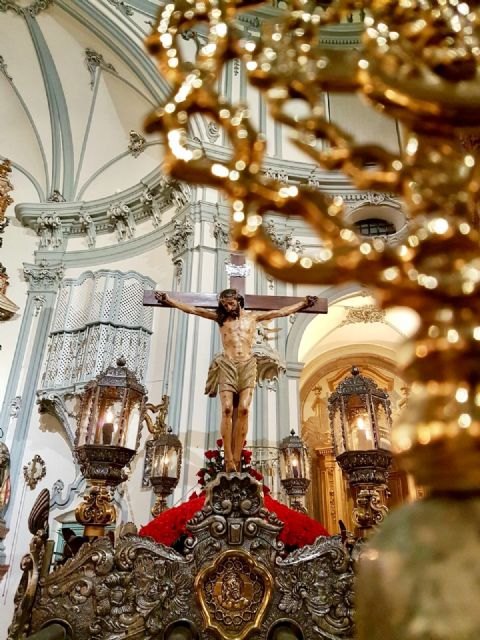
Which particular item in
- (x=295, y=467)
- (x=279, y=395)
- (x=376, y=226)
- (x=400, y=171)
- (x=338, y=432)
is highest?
(x=376, y=226)

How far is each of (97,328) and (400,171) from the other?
9739 millimetres

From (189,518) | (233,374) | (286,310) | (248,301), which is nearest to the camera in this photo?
(189,518)

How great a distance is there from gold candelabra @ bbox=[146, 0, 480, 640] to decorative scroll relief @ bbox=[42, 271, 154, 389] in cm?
859

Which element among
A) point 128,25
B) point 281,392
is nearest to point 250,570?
point 281,392

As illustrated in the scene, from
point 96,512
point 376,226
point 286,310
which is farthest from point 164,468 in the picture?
point 376,226

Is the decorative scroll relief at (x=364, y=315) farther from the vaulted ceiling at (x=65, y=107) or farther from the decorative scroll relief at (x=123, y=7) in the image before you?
the decorative scroll relief at (x=123, y=7)

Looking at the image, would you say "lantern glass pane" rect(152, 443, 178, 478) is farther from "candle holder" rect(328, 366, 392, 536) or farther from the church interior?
"candle holder" rect(328, 366, 392, 536)

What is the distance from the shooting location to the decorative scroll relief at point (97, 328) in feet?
31.2

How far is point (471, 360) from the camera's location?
0.53 meters

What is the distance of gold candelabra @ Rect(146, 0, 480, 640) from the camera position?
524mm

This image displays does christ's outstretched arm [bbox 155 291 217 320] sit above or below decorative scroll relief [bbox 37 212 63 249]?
below

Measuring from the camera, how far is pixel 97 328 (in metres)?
9.91

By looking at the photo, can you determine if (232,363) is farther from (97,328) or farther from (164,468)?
(97,328)

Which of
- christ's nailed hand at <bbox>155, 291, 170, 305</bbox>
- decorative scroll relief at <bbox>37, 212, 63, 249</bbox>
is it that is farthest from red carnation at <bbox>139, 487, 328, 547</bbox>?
decorative scroll relief at <bbox>37, 212, 63, 249</bbox>
